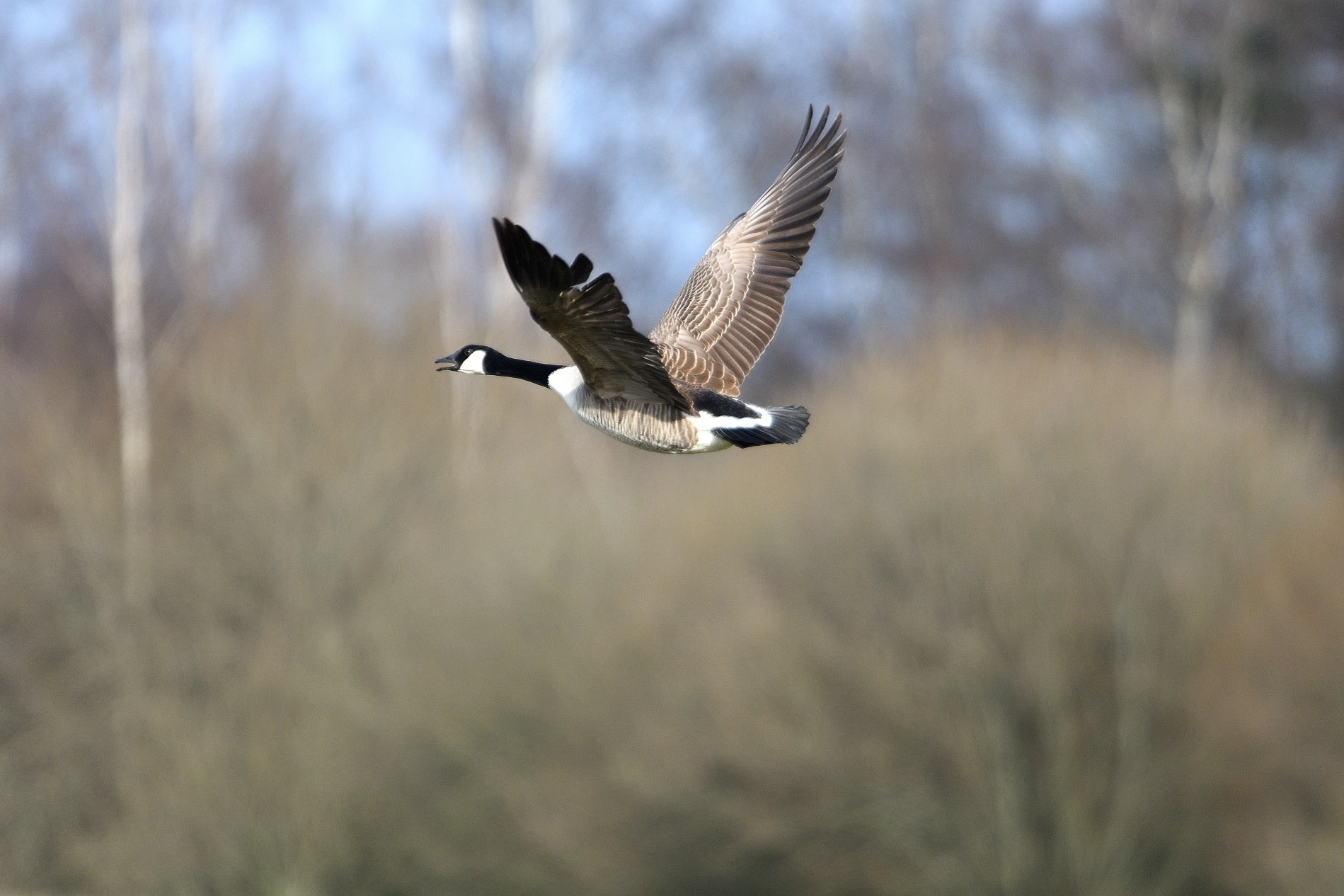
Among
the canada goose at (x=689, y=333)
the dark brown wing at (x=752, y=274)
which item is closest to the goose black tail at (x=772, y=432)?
the canada goose at (x=689, y=333)

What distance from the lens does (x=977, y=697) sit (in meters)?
24.3

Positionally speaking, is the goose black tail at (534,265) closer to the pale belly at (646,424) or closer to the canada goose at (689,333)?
the canada goose at (689,333)

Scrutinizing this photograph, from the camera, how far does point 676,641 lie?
27.5 meters

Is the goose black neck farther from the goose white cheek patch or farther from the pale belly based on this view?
the pale belly

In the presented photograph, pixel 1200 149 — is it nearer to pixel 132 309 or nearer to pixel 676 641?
pixel 676 641

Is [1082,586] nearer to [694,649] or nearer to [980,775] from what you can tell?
[980,775]

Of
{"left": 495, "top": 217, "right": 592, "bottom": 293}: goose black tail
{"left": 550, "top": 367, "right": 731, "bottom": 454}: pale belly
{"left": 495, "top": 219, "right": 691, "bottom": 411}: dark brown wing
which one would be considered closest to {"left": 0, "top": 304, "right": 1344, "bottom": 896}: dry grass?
{"left": 550, "top": 367, "right": 731, "bottom": 454}: pale belly

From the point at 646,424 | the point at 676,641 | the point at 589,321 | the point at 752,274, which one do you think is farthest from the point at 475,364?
the point at 676,641

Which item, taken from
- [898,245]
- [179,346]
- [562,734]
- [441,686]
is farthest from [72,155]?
[898,245]

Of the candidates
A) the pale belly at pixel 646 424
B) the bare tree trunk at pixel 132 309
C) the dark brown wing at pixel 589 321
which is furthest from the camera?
the bare tree trunk at pixel 132 309

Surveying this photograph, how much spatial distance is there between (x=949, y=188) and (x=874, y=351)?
26.3 ft

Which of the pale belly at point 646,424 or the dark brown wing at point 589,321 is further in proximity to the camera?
the pale belly at point 646,424

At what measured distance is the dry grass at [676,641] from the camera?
24.3 meters

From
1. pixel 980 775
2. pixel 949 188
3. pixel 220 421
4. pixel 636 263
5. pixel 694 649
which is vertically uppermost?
pixel 949 188
